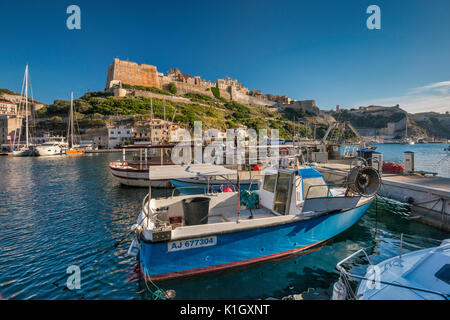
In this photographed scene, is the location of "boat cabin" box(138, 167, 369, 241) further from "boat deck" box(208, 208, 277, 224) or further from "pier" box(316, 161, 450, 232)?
"pier" box(316, 161, 450, 232)

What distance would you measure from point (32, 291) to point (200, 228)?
4597mm

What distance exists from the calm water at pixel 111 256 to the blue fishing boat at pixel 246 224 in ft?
1.33

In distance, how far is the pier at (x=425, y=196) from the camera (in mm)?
9242

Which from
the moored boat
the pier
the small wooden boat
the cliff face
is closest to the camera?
the pier

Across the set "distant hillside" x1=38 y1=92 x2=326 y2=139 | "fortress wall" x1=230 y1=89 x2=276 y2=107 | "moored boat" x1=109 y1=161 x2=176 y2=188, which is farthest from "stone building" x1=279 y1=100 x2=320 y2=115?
"moored boat" x1=109 y1=161 x2=176 y2=188

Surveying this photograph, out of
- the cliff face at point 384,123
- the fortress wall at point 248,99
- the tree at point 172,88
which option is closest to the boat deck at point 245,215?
the tree at point 172,88

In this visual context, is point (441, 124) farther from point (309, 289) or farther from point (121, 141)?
point (309, 289)

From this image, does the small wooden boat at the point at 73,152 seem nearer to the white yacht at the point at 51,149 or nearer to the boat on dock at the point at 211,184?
the white yacht at the point at 51,149

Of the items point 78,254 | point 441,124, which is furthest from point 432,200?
point 441,124

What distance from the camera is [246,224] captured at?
5.81 meters

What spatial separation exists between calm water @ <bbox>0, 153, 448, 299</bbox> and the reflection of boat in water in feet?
4.34

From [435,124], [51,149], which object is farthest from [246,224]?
[435,124]

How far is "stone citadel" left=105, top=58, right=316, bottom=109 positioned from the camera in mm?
94188

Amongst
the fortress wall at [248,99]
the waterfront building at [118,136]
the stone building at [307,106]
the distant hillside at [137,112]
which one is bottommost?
the waterfront building at [118,136]
